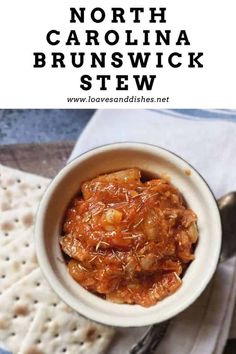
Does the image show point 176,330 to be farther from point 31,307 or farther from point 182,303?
point 31,307

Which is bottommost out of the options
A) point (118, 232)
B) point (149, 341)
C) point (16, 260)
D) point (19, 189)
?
point (149, 341)

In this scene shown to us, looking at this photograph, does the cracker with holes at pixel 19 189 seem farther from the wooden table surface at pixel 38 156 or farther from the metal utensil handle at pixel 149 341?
the metal utensil handle at pixel 149 341

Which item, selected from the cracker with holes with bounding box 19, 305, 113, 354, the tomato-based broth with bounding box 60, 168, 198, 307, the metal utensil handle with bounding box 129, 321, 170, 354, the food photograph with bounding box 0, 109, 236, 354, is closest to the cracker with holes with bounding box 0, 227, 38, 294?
the food photograph with bounding box 0, 109, 236, 354

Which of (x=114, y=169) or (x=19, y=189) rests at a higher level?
(x=114, y=169)

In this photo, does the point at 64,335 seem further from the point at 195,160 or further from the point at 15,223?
the point at 195,160

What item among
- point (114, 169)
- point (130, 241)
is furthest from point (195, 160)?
point (130, 241)

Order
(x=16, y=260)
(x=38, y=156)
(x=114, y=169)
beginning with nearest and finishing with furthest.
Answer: (x=114, y=169)
(x=16, y=260)
(x=38, y=156)

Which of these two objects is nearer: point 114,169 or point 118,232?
point 118,232

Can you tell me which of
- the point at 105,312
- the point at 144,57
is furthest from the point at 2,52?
the point at 105,312
